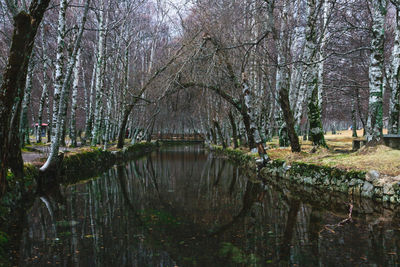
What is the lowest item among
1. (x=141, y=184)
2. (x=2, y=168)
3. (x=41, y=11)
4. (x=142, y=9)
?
(x=141, y=184)

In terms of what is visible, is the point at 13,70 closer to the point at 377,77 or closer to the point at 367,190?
the point at 367,190

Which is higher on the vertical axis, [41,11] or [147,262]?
[41,11]

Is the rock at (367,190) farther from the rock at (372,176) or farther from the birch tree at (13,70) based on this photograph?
the birch tree at (13,70)

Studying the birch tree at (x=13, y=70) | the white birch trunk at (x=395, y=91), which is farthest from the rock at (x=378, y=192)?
the birch tree at (x=13, y=70)

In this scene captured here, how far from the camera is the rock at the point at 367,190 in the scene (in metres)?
8.10

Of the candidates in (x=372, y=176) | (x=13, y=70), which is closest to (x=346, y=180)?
(x=372, y=176)

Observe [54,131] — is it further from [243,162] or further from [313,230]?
[243,162]

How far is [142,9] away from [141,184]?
19.3m

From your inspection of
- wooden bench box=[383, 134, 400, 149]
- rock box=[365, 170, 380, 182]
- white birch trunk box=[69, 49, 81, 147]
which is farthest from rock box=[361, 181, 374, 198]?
white birch trunk box=[69, 49, 81, 147]

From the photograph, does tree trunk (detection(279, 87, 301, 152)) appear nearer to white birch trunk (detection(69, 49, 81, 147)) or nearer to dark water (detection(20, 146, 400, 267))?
dark water (detection(20, 146, 400, 267))

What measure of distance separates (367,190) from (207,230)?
4.70 m

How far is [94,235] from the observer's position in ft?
18.7

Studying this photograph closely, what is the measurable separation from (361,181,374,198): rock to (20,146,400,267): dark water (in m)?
0.36

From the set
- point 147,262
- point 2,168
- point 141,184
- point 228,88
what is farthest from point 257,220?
point 228,88
